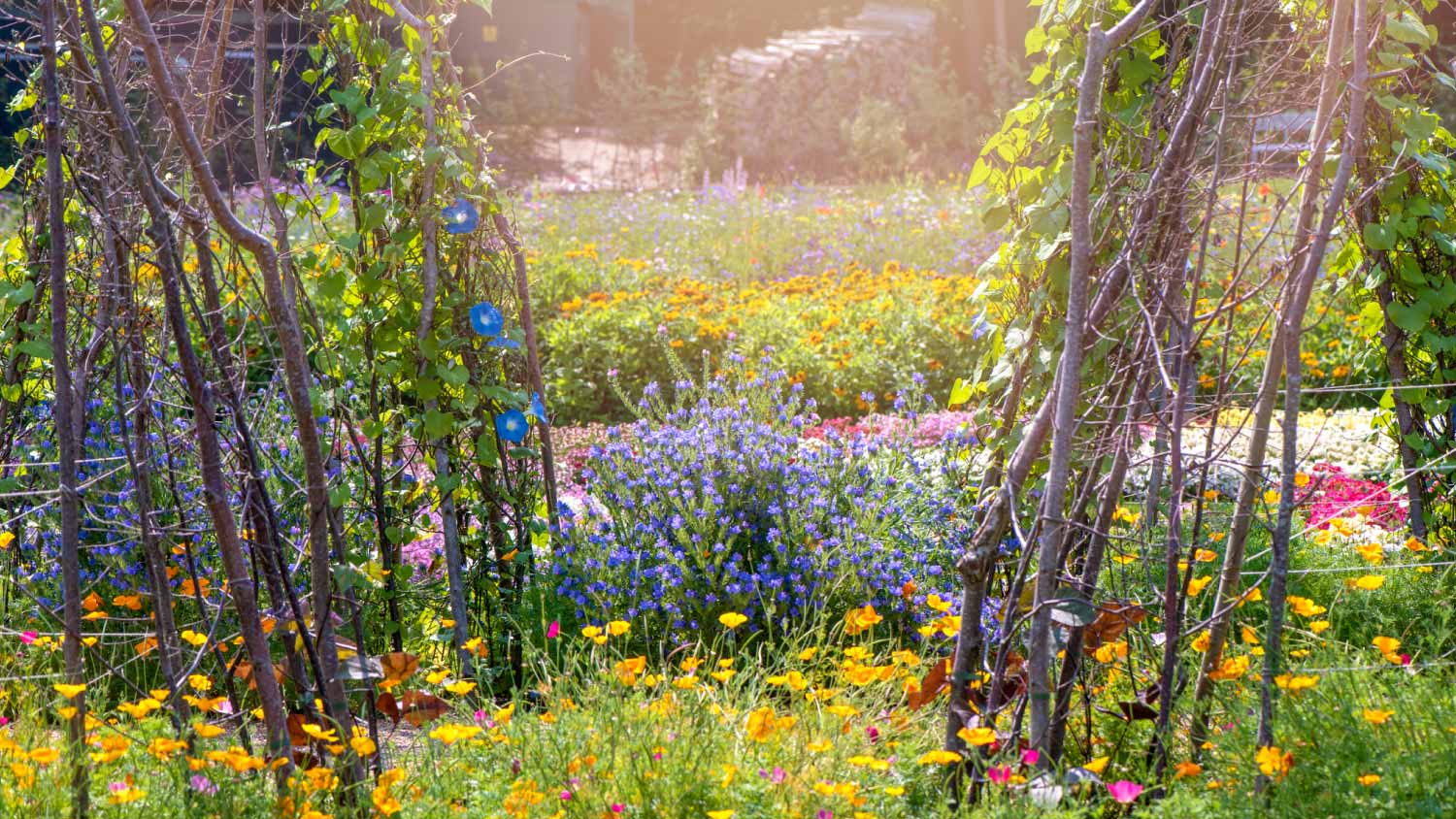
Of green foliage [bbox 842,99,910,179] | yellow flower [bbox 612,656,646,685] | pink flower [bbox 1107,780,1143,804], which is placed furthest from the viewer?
green foliage [bbox 842,99,910,179]

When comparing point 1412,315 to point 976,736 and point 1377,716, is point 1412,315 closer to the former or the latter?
point 1377,716

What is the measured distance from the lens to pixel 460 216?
3.15 meters

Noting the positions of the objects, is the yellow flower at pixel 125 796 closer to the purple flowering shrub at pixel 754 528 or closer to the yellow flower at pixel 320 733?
the yellow flower at pixel 320 733

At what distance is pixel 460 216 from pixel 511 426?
54cm

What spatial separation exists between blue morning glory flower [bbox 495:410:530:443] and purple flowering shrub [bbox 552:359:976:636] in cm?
36

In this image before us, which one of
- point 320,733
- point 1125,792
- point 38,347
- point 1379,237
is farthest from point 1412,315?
point 38,347

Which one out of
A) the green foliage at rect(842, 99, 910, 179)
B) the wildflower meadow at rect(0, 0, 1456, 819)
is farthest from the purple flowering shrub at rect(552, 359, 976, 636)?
the green foliage at rect(842, 99, 910, 179)

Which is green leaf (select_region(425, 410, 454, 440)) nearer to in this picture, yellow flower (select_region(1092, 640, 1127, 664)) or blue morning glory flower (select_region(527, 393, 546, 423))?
blue morning glory flower (select_region(527, 393, 546, 423))

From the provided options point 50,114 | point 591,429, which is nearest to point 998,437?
point 50,114

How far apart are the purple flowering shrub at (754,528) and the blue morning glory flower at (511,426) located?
363mm

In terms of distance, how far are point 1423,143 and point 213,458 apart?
290 centimetres

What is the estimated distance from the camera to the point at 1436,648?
2811 mm

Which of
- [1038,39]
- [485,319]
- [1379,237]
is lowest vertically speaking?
[485,319]

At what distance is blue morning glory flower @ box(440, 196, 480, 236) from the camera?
10.3 ft
